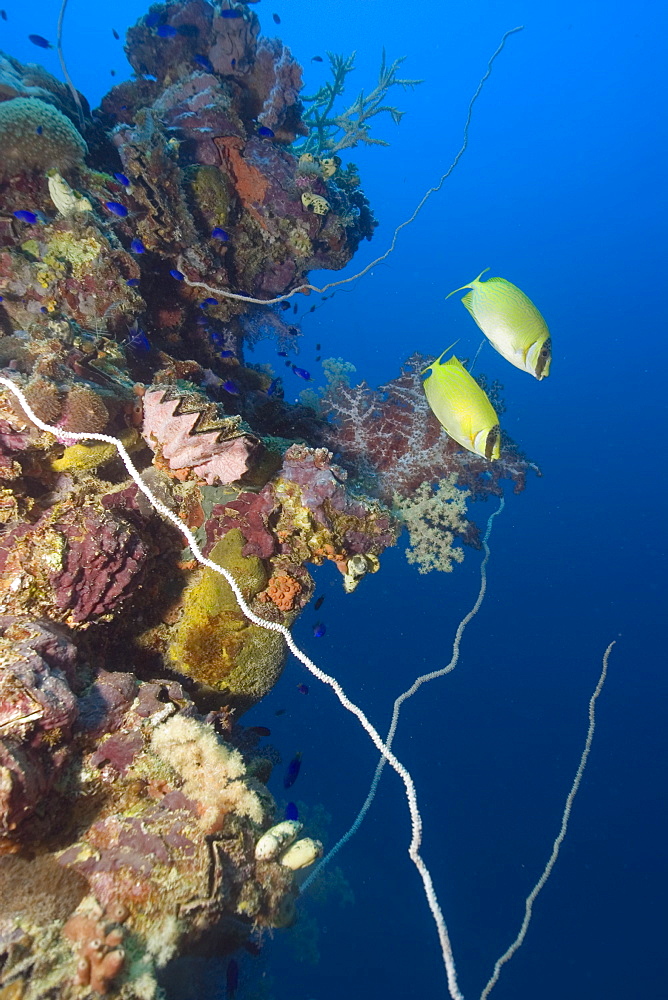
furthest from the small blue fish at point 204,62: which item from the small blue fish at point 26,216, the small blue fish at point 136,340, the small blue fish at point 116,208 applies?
the small blue fish at point 136,340

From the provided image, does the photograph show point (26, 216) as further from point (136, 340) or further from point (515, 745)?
point (515, 745)

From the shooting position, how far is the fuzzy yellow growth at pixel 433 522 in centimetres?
486

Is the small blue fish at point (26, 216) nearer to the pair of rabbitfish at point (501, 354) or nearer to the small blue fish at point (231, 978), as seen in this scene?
the pair of rabbitfish at point (501, 354)

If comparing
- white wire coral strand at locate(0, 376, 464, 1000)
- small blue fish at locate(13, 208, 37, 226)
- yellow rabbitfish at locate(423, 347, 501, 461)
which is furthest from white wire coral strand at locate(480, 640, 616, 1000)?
small blue fish at locate(13, 208, 37, 226)

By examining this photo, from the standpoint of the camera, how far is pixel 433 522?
16.3 feet

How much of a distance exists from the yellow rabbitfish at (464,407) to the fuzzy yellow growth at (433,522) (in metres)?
2.41

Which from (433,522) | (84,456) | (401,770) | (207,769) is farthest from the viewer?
(433,522)

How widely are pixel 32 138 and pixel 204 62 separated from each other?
2964 millimetres

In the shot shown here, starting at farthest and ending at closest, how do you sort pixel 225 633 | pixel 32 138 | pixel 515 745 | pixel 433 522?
pixel 515 745, pixel 433 522, pixel 32 138, pixel 225 633

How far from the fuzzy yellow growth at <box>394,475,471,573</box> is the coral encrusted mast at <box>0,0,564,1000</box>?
3 centimetres

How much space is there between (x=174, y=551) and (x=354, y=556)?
1439mm

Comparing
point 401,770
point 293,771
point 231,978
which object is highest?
point 401,770

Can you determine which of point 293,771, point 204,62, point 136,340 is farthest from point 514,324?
point 204,62

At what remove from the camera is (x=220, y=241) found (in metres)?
5.40
